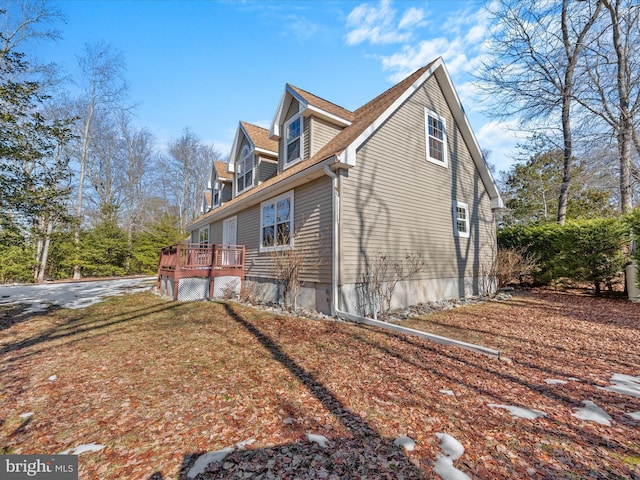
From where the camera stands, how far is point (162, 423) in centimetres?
272

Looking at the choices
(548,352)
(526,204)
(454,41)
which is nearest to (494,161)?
(526,204)

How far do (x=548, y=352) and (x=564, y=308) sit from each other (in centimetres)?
456

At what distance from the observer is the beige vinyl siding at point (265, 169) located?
477 inches

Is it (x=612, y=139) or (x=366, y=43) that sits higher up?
(x=366, y=43)

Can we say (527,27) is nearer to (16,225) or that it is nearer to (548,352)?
(548,352)

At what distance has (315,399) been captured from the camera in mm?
3141

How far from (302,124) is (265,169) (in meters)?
3.17

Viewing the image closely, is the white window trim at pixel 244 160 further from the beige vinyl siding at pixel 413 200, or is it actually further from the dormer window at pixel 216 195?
the beige vinyl siding at pixel 413 200

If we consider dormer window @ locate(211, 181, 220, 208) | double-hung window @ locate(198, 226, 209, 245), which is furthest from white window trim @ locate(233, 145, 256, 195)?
double-hung window @ locate(198, 226, 209, 245)

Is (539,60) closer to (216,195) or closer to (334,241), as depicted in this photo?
(334,241)

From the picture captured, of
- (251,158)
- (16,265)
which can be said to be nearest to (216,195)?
(251,158)

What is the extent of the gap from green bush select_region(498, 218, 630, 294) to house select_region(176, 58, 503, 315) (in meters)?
1.83

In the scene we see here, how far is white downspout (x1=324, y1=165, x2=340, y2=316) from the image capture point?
6953 mm

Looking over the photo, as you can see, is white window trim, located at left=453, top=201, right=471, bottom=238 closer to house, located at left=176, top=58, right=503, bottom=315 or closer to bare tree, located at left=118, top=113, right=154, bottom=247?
house, located at left=176, top=58, right=503, bottom=315
